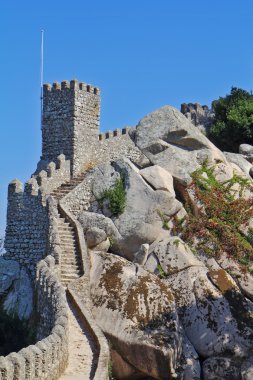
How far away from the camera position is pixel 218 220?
98.2 ft

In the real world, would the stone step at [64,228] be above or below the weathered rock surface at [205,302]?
above

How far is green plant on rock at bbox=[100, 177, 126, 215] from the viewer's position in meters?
29.3

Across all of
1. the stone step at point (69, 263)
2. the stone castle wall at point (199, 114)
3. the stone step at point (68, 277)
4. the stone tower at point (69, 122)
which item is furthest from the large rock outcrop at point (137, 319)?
the stone castle wall at point (199, 114)

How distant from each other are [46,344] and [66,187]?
16.2 metres

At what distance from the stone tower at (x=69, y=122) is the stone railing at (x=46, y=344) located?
10.0 meters

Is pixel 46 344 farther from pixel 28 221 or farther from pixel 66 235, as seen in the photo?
pixel 28 221

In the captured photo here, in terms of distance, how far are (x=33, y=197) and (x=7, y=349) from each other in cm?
774

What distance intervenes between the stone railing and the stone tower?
10.0 meters

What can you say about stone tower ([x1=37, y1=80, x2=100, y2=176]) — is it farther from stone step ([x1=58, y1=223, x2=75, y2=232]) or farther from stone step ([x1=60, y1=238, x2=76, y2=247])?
stone step ([x1=60, y1=238, x2=76, y2=247])

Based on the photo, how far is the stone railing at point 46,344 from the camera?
46.0ft

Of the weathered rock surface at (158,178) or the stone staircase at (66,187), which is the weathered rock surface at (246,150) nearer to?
the weathered rock surface at (158,178)

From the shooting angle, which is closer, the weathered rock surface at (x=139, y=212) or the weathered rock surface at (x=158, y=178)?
the weathered rock surface at (x=139, y=212)

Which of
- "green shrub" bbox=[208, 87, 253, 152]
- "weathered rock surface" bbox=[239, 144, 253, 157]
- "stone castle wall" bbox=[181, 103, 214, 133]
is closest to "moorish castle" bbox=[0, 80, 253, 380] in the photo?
"weathered rock surface" bbox=[239, 144, 253, 157]

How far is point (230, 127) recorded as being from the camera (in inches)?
1662
